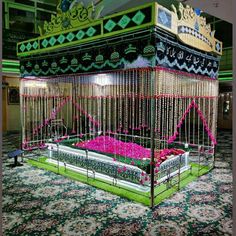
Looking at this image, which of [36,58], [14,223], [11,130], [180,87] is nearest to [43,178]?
[14,223]

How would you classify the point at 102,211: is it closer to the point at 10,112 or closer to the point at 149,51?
the point at 149,51

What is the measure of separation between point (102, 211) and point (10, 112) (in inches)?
339

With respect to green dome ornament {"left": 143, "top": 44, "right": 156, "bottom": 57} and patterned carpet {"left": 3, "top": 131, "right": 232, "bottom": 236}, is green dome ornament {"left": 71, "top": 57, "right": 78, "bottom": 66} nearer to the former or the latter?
green dome ornament {"left": 143, "top": 44, "right": 156, "bottom": 57}

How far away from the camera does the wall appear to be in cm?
1023

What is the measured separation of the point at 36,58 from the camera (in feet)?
16.8

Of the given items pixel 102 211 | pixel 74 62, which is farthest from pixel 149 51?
pixel 102 211

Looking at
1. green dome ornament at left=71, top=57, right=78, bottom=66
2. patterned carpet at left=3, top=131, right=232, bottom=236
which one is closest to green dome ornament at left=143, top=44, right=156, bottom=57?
green dome ornament at left=71, top=57, right=78, bottom=66

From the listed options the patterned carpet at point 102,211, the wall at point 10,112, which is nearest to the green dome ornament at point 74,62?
the patterned carpet at point 102,211

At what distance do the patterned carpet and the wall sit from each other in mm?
6633

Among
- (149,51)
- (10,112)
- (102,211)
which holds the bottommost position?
(102,211)

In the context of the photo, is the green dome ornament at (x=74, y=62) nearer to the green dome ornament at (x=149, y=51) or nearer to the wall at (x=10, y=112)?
the green dome ornament at (x=149, y=51)

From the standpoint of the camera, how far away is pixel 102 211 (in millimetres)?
3189

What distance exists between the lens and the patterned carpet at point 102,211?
2760 millimetres

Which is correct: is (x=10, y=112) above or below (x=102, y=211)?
above
